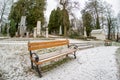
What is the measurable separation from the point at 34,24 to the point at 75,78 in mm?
32960

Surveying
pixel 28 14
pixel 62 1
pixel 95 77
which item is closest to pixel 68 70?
pixel 95 77

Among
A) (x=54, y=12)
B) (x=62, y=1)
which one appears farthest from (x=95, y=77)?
(x=54, y=12)

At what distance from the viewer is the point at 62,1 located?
30.3 m

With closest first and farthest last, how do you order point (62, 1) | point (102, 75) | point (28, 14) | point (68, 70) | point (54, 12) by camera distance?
point (102, 75) → point (68, 70) → point (62, 1) → point (28, 14) → point (54, 12)

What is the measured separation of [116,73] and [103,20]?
122ft

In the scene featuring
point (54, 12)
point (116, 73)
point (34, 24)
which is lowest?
point (116, 73)

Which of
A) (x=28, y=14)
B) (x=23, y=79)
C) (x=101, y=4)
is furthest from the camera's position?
(x=101, y=4)

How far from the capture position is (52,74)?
5777 mm

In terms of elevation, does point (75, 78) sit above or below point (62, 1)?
below

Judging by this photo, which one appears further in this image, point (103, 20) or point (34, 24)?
point (103, 20)

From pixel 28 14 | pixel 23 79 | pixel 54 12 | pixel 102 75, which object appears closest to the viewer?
pixel 23 79

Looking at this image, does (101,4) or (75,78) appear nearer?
(75,78)

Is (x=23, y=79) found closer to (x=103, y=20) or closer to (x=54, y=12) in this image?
(x=103, y=20)

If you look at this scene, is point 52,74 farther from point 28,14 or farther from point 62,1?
point 28,14
